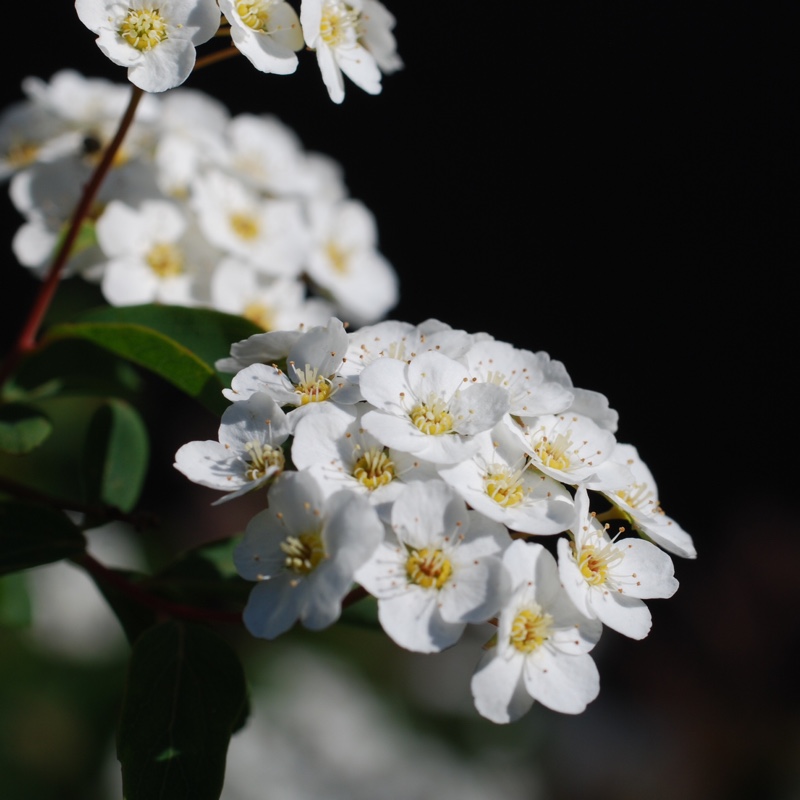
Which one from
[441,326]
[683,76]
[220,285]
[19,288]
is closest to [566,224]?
[683,76]

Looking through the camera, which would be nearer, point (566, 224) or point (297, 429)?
point (297, 429)

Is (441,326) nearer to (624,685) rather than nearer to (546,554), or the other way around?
(546,554)

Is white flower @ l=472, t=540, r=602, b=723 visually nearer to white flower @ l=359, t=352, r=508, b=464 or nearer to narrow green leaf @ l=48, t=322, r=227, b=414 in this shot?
white flower @ l=359, t=352, r=508, b=464

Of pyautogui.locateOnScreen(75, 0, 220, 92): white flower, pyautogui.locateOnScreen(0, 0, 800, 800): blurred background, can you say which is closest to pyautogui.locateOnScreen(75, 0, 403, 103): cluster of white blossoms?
pyautogui.locateOnScreen(75, 0, 220, 92): white flower

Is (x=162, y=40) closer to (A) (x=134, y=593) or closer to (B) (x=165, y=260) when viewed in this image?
(B) (x=165, y=260)

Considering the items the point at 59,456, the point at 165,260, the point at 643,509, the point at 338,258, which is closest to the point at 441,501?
the point at 643,509

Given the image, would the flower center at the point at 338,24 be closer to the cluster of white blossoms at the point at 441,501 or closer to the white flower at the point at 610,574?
the cluster of white blossoms at the point at 441,501

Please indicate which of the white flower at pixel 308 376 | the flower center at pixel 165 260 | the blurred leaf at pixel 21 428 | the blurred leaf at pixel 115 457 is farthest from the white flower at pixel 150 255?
the white flower at pixel 308 376
